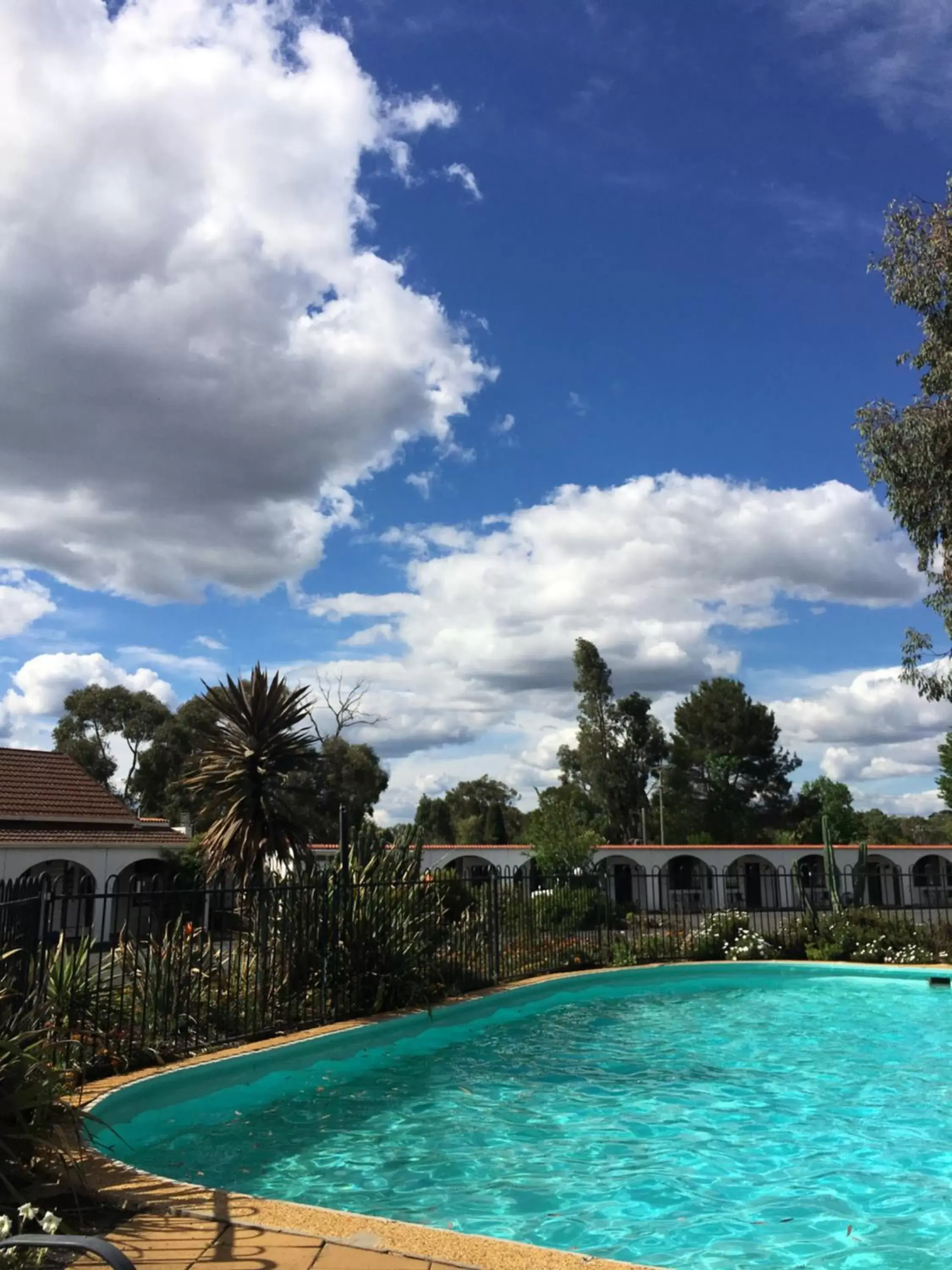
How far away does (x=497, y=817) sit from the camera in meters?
46.3

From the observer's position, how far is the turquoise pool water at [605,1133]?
18.5ft

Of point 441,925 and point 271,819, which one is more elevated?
point 271,819

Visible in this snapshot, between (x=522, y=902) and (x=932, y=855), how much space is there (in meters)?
27.5

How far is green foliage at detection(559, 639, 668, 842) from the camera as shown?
5253 centimetres

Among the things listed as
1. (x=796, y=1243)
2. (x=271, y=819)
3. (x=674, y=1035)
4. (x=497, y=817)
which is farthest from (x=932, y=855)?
(x=796, y=1243)

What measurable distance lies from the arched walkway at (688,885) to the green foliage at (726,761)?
17407mm

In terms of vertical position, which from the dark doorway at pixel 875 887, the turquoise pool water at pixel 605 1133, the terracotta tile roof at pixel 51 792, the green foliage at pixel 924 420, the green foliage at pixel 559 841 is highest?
the green foliage at pixel 924 420

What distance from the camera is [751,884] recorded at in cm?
3862

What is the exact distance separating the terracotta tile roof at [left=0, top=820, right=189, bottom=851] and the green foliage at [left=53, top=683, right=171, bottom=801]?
23591 millimetres

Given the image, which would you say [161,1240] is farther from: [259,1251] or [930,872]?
[930,872]

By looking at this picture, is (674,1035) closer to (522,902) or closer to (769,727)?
(522,902)

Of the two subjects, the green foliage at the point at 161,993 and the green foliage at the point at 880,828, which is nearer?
the green foliage at the point at 161,993

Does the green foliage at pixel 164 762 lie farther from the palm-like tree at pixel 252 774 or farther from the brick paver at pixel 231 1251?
the brick paver at pixel 231 1251

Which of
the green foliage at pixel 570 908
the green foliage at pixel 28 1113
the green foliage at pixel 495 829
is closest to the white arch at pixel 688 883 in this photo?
the green foliage at pixel 495 829
